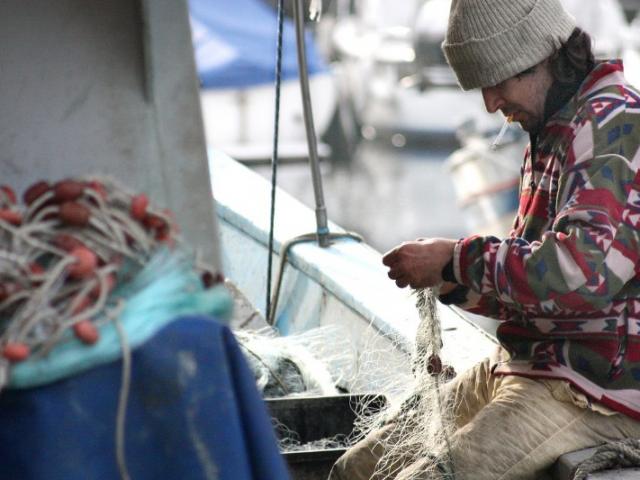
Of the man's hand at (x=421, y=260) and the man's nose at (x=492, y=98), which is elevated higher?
the man's nose at (x=492, y=98)

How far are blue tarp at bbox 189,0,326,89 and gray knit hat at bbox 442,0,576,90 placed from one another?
14.0 meters

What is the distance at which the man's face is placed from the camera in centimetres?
274

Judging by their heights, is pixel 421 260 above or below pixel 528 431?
above

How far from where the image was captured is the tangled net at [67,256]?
5.68ft

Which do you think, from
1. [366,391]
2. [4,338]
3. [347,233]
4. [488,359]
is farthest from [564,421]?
[347,233]

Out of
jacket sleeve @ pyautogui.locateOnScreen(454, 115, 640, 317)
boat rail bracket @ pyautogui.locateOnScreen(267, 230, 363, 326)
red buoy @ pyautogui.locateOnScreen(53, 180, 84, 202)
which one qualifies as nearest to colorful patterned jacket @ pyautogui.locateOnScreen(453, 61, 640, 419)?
jacket sleeve @ pyautogui.locateOnScreen(454, 115, 640, 317)

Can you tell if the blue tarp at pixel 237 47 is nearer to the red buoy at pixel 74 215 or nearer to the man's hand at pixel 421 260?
the man's hand at pixel 421 260

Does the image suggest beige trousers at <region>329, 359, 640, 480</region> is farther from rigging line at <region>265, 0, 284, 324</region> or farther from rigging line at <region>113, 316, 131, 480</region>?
rigging line at <region>265, 0, 284, 324</region>

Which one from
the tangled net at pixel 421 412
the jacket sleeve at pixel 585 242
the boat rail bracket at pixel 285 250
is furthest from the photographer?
the boat rail bracket at pixel 285 250

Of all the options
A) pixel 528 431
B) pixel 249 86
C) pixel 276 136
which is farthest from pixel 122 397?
pixel 249 86

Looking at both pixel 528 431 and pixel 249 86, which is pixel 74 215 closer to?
pixel 528 431

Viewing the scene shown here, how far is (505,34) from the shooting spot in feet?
8.82

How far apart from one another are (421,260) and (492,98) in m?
0.41

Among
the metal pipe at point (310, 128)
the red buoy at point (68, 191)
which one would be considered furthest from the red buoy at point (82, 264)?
the metal pipe at point (310, 128)
